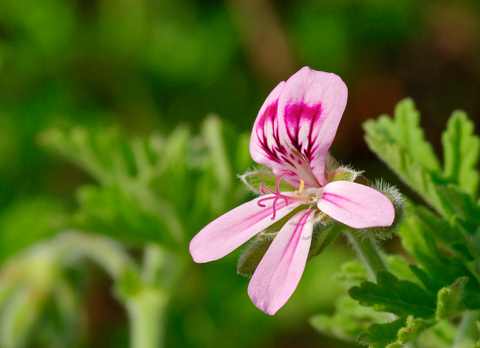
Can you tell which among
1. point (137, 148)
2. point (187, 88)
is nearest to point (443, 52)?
point (187, 88)

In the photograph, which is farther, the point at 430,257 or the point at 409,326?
the point at 430,257

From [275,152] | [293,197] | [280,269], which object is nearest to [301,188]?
[293,197]

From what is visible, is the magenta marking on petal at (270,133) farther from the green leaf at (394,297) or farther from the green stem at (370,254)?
the green leaf at (394,297)

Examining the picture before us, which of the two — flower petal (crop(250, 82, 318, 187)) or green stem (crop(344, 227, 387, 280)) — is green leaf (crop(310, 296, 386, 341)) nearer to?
green stem (crop(344, 227, 387, 280))

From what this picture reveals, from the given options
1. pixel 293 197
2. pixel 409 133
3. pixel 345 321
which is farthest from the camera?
pixel 409 133

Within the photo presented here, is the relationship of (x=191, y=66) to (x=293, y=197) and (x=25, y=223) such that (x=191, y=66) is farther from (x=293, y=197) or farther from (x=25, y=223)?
(x=293, y=197)
